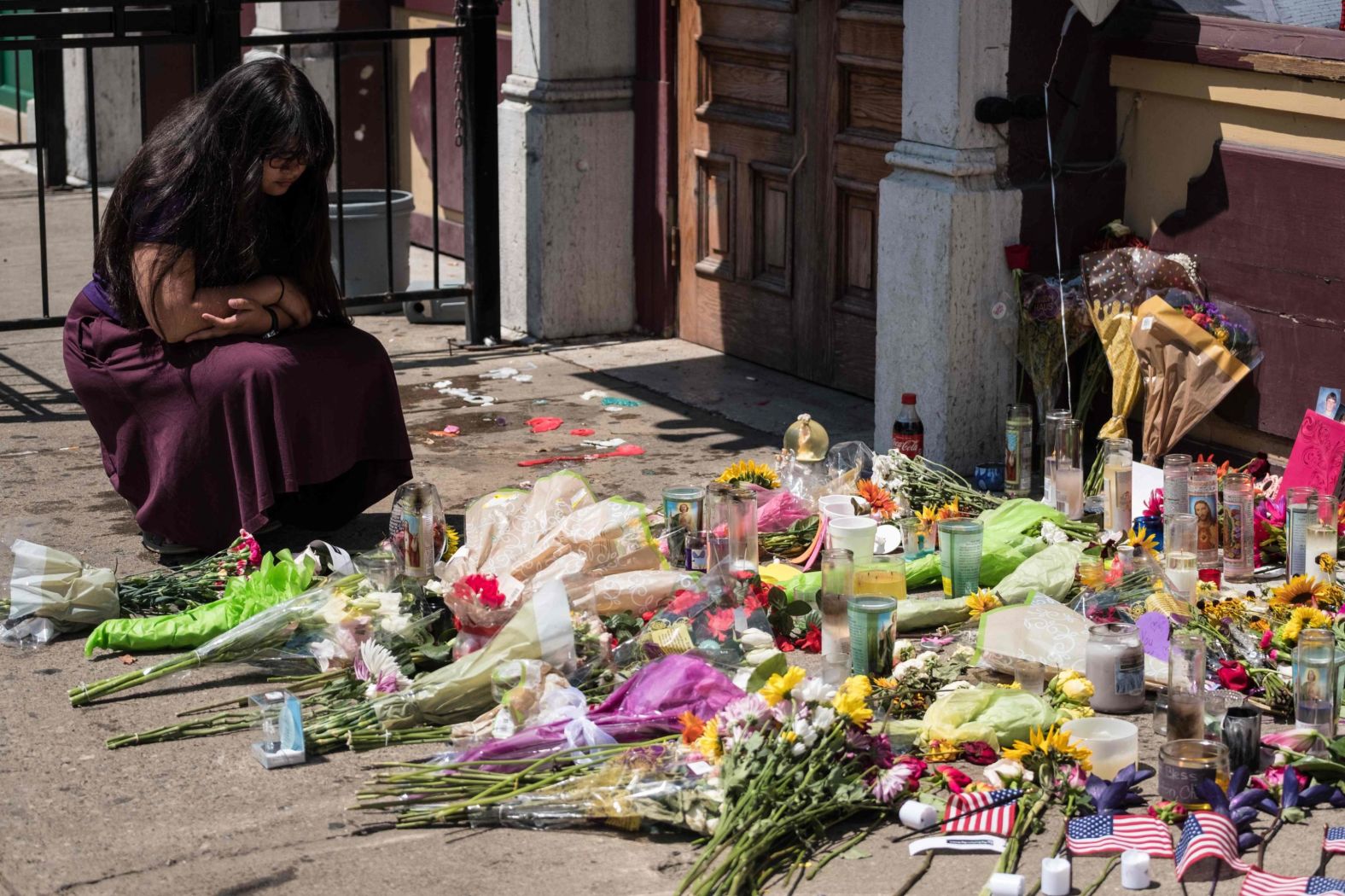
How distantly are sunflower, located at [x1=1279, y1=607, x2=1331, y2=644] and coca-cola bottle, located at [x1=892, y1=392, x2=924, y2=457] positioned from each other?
6.31 feet

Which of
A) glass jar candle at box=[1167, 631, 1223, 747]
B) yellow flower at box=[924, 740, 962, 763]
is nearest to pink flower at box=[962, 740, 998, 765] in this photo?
yellow flower at box=[924, 740, 962, 763]

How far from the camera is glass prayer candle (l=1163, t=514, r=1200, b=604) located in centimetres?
529

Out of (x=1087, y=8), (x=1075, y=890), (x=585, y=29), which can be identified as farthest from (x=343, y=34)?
(x=1075, y=890)

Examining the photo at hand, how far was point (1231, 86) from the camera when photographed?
20.7ft

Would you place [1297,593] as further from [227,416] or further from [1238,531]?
[227,416]

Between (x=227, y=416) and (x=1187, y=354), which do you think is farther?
(x=1187, y=354)

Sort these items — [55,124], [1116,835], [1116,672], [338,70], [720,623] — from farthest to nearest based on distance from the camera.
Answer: [55,124], [338,70], [720,623], [1116,672], [1116,835]

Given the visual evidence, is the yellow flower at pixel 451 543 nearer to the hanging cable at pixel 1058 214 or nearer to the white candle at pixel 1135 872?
the hanging cable at pixel 1058 214

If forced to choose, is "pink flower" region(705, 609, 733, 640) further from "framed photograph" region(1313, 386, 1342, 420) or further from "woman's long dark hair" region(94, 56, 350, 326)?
"framed photograph" region(1313, 386, 1342, 420)

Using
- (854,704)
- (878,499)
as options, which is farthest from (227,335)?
(854,704)

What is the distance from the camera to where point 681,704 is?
178 inches

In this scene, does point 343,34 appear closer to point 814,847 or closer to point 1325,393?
point 1325,393

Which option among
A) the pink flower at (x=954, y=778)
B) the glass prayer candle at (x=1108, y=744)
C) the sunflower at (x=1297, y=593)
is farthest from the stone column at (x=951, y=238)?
the pink flower at (x=954, y=778)

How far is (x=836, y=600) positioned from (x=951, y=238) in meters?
1.98
